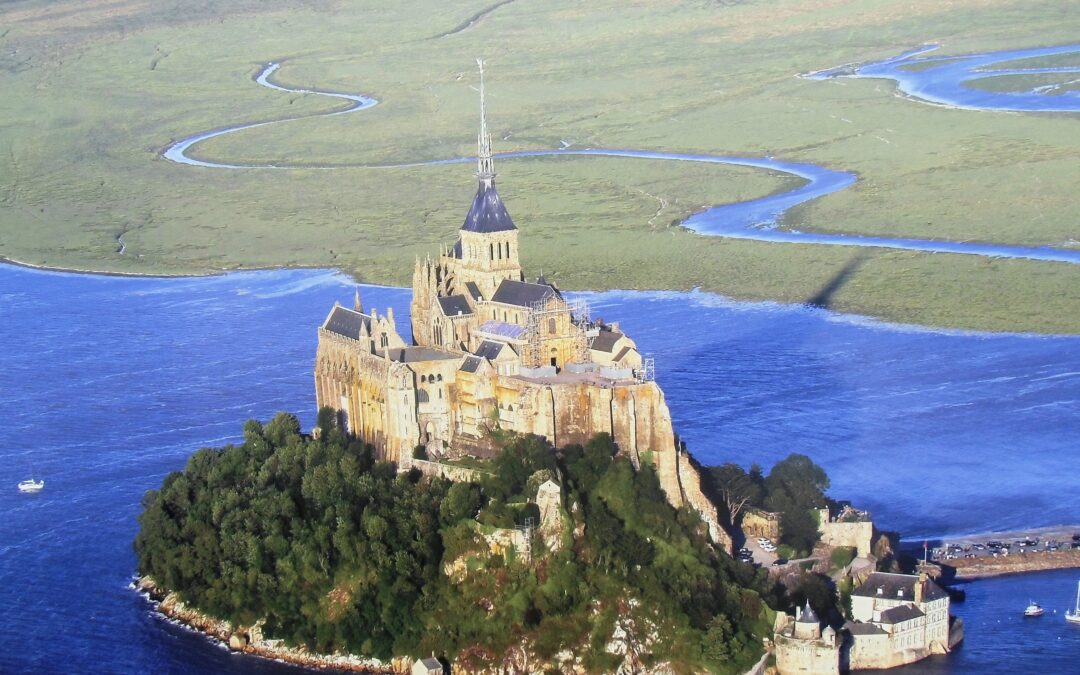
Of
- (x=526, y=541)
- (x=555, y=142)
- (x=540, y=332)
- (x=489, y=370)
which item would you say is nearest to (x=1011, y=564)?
(x=526, y=541)

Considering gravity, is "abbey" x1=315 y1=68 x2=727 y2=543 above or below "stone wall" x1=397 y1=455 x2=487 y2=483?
above

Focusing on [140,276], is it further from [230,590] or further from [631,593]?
[631,593]

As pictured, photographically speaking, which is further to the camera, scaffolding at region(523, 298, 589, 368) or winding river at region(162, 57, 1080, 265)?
winding river at region(162, 57, 1080, 265)

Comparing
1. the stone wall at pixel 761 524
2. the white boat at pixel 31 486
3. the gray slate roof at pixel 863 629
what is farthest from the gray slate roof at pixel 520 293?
the white boat at pixel 31 486

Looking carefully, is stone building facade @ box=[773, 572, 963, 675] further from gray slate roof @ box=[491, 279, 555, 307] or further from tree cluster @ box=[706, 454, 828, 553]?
gray slate roof @ box=[491, 279, 555, 307]

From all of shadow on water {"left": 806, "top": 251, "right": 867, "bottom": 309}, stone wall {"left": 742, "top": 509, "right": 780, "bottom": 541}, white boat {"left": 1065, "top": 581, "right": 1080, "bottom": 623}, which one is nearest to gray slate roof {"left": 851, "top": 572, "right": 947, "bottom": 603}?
stone wall {"left": 742, "top": 509, "right": 780, "bottom": 541}

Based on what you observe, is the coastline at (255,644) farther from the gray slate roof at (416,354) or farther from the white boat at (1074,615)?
the white boat at (1074,615)

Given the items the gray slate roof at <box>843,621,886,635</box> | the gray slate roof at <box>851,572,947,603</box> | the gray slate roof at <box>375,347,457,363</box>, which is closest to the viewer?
the gray slate roof at <box>843,621,886,635</box>
